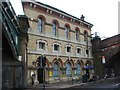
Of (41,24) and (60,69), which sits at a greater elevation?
(41,24)

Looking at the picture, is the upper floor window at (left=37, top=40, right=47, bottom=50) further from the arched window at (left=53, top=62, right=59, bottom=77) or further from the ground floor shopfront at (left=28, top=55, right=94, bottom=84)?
the arched window at (left=53, top=62, right=59, bottom=77)

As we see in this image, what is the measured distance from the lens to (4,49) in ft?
58.7

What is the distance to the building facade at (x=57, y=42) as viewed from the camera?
2828cm

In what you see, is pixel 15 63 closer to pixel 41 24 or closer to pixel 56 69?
pixel 41 24

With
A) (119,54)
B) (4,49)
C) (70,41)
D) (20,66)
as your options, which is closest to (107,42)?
(119,54)

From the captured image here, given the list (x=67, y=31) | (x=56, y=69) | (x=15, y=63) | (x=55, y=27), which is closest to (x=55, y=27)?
(x=55, y=27)

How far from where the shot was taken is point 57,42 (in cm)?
3178

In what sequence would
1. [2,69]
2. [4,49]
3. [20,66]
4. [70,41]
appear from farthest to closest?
[70,41] < [20,66] < [2,69] < [4,49]

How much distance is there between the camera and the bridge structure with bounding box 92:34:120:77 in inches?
1443

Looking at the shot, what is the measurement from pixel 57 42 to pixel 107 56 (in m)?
10.3

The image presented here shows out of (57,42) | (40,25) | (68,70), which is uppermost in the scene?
(40,25)

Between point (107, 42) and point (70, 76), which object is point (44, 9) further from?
point (107, 42)

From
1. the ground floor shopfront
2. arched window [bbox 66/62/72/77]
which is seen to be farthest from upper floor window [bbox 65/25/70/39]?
arched window [bbox 66/62/72/77]

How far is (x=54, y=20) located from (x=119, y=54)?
44.6ft
